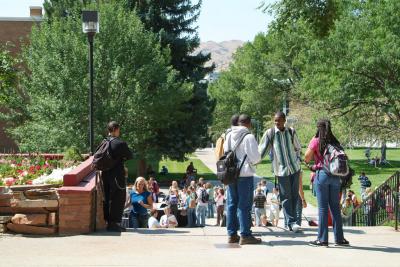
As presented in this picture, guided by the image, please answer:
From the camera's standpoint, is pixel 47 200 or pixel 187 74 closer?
pixel 47 200

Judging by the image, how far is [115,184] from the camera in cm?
918

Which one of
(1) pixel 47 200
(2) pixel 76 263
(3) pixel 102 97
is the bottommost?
(2) pixel 76 263

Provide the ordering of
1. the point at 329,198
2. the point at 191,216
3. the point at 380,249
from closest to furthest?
1. the point at 380,249
2. the point at 329,198
3. the point at 191,216

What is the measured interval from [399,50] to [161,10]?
15.7 meters

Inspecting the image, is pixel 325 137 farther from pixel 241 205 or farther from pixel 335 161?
pixel 241 205

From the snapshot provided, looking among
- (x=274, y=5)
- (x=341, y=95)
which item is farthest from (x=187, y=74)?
(x=341, y=95)

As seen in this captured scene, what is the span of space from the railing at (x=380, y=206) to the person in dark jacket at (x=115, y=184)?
4.00 m

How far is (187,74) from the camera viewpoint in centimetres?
4181

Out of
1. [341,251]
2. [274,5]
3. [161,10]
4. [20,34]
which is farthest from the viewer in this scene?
[20,34]

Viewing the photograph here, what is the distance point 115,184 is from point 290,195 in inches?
97.1

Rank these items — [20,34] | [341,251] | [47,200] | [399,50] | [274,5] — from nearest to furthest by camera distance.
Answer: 1. [341,251]
2. [47,200]
3. [399,50]
4. [274,5]
5. [20,34]

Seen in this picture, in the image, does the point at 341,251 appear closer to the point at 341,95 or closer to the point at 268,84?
the point at 341,95

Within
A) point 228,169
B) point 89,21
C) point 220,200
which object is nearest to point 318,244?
point 228,169

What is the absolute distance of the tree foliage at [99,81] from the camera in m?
33.6
